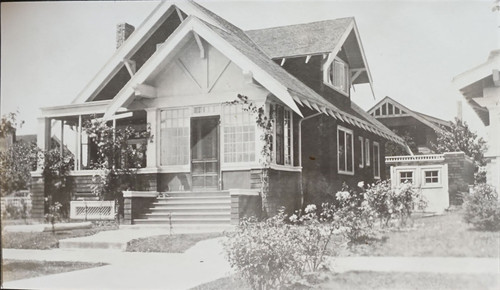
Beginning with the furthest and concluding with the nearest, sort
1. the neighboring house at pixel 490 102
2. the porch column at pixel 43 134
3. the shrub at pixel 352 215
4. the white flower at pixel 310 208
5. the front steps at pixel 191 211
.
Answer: the porch column at pixel 43 134, the front steps at pixel 191 211, the white flower at pixel 310 208, the shrub at pixel 352 215, the neighboring house at pixel 490 102

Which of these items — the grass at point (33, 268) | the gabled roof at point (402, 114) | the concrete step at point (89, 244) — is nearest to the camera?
the gabled roof at point (402, 114)

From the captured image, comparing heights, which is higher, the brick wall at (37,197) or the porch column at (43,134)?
the porch column at (43,134)

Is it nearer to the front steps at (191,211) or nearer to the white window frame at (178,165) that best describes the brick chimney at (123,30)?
the white window frame at (178,165)

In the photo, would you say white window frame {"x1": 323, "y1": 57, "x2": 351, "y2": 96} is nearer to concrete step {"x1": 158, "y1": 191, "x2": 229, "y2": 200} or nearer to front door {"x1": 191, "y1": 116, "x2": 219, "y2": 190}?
front door {"x1": 191, "y1": 116, "x2": 219, "y2": 190}

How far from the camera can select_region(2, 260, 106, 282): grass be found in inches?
206

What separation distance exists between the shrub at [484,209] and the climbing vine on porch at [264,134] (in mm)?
1418

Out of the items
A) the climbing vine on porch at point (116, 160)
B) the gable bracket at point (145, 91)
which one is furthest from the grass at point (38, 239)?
the gable bracket at point (145, 91)

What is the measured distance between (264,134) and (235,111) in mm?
297

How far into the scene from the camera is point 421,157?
4.12 meters

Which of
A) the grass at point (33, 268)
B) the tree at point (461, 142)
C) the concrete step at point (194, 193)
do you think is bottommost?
the grass at point (33, 268)

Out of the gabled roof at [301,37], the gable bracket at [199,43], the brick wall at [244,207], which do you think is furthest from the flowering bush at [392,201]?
the gable bracket at [199,43]

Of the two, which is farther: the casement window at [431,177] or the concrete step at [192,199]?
the concrete step at [192,199]

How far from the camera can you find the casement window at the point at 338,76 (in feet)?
14.7

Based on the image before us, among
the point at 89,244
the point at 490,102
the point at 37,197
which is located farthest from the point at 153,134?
the point at 490,102
